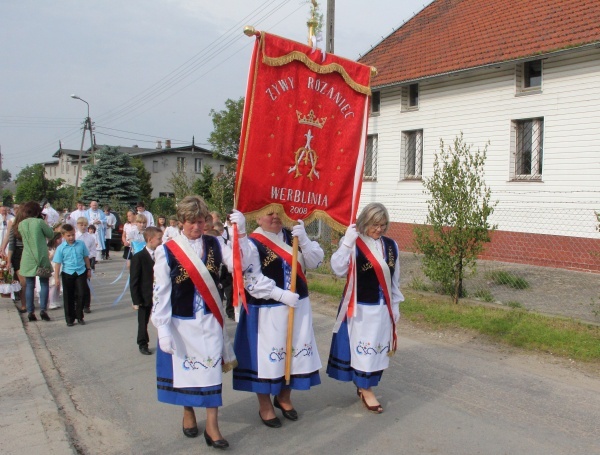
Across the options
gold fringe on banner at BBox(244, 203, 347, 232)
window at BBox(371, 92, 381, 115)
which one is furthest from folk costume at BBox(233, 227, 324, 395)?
window at BBox(371, 92, 381, 115)

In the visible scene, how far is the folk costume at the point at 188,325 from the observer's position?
14.1ft

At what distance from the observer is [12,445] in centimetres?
441

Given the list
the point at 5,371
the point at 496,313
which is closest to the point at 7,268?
the point at 5,371

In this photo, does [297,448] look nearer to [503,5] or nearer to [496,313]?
[496,313]

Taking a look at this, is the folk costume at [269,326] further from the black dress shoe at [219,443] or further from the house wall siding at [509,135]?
the house wall siding at [509,135]

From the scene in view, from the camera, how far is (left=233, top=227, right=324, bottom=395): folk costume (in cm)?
460

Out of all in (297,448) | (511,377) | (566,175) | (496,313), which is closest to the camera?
(297,448)

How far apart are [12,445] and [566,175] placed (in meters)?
14.3

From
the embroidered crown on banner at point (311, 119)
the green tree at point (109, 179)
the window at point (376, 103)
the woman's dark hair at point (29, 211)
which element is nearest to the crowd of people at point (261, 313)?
the embroidered crown on banner at point (311, 119)

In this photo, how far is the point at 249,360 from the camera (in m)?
4.68

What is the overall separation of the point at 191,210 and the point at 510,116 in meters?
14.2

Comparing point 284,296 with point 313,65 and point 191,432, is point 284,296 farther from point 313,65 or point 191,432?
point 313,65

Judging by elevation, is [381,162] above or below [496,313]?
above

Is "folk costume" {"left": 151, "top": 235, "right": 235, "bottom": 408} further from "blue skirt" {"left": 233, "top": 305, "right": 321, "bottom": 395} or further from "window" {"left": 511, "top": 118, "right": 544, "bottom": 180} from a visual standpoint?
"window" {"left": 511, "top": 118, "right": 544, "bottom": 180}
